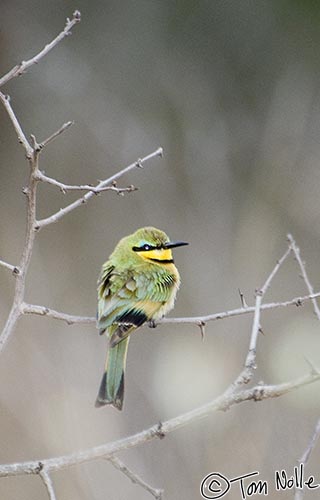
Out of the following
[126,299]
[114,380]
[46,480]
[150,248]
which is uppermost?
[150,248]

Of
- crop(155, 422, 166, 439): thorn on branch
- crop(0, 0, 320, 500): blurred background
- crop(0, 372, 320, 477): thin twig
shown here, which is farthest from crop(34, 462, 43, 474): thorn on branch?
crop(0, 0, 320, 500): blurred background

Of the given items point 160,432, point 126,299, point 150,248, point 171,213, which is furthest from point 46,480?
point 171,213

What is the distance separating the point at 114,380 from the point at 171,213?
99.4 inches

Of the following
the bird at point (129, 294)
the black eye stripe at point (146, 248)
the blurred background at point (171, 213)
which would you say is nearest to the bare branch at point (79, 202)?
the bird at point (129, 294)

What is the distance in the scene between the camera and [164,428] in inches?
62.7

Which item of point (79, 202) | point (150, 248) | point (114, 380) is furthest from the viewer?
point (150, 248)

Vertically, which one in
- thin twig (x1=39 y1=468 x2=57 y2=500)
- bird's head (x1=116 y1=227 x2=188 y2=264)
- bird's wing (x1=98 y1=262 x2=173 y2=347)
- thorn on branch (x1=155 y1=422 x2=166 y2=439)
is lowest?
thin twig (x1=39 y1=468 x2=57 y2=500)

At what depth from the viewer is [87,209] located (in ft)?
15.1

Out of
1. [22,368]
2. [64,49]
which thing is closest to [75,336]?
[22,368]

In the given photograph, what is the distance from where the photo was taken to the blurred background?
3.62 m

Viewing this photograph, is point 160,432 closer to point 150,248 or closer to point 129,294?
point 129,294

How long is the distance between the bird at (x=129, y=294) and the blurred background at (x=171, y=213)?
1184 mm

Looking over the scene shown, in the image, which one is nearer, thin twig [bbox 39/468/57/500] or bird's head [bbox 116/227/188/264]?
thin twig [bbox 39/468/57/500]

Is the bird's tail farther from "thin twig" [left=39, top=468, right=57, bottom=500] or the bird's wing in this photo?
"thin twig" [left=39, top=468, right=57, bottom=500]
